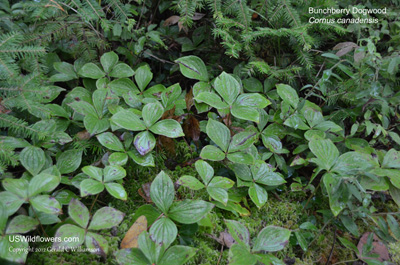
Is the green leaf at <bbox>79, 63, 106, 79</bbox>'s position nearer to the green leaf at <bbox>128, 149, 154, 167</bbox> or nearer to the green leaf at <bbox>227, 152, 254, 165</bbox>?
the green leaf at <bbox>128, 149, 154, 167</bbox>

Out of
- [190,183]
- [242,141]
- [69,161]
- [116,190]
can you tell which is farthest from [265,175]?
[69,161]

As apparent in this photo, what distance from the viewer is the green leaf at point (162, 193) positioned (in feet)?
4.10

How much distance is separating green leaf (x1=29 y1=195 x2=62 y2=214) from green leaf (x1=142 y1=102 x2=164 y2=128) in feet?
1.82

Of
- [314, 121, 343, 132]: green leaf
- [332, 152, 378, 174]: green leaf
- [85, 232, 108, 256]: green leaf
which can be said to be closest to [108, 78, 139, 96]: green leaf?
[85, 232, 108, 256]: green leaf

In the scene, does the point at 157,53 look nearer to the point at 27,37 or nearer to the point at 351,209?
the point at 27,37

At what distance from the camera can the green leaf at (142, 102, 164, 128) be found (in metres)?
1.47

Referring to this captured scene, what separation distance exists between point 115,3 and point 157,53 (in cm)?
46

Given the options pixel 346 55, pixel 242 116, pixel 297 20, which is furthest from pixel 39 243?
pixel 346 55

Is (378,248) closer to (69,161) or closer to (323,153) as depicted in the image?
(323,153)

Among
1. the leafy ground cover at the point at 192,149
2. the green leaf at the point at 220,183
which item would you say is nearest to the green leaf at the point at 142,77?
the leafy ground cover at the point at 192,149

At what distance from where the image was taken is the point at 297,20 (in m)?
1.84

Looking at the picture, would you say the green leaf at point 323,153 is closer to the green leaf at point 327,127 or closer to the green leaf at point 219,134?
the green leaf at point 327,127

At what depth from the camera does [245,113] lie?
1546mm

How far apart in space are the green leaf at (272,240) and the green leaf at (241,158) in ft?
1.10
